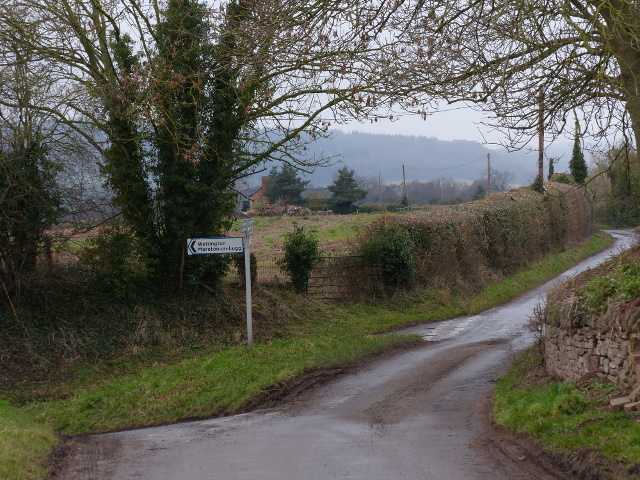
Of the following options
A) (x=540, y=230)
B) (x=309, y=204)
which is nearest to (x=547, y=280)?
(x=540, y=230)

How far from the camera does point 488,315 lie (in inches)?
976

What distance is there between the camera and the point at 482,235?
32406 millimetres

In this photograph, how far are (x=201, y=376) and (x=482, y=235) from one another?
21510 mm

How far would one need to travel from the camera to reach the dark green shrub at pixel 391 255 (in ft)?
83.4

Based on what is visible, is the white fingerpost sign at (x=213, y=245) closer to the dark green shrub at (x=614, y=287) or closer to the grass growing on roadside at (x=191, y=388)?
the grass growing on roadside at (x=191, y=388)

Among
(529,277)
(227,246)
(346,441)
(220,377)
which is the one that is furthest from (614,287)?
(529,277)

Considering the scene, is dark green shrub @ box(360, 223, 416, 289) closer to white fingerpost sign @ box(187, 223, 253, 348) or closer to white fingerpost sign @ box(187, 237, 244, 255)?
white fingerpost sign @ box(187, 223, 253, 348)

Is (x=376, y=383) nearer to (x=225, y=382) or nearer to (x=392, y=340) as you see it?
(x=225, y=382)

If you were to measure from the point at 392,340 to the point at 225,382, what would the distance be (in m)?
6.63

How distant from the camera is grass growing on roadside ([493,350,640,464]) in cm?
698

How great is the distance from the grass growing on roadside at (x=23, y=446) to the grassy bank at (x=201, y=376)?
53 millimetres

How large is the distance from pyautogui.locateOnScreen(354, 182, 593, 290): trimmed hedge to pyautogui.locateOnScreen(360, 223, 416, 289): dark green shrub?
0.05m

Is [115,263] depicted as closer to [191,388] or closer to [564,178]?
[191,388]

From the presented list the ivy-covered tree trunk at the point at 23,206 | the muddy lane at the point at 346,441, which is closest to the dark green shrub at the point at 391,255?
the muddy lane at the point at 346,441
